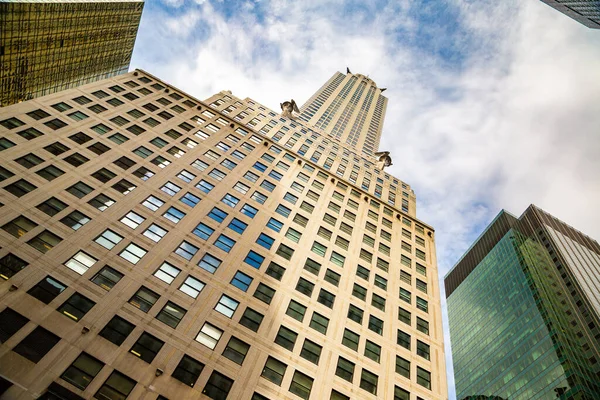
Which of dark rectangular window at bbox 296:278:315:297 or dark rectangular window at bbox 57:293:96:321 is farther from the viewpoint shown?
dark rectangular window at bbox 296:278:315:297

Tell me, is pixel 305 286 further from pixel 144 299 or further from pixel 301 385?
pixel 144 299

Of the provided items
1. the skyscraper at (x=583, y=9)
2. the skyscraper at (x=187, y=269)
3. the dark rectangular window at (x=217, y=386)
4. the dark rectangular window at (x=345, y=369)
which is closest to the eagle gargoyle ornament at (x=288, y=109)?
the skyscraper at (x=187, y=269)

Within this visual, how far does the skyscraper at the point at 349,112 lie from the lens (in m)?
99.9

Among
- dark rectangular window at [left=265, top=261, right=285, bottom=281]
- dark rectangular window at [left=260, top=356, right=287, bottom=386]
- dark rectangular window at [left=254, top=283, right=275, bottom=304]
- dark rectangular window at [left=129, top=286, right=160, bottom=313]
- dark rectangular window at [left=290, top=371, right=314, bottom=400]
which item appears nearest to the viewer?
dark rectangular window at [left=129, top=286, right=160, bottom=313]

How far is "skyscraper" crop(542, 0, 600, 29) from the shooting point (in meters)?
97.1

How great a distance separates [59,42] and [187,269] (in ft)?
226

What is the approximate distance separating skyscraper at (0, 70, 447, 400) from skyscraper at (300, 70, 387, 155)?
43.3 meters

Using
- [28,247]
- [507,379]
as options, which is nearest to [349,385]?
[28,247]

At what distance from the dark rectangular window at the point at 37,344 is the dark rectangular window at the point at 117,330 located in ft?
8.66

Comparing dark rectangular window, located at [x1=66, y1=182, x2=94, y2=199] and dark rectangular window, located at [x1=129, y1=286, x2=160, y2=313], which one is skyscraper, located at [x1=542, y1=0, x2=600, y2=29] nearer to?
dark rectangular window, located at [x1=66, y1=182, x2=94, y2=199]

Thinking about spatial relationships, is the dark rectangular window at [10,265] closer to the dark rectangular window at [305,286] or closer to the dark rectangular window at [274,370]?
the dark rectangular window at [274,370]

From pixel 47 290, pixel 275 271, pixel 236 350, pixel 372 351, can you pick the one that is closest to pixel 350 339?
pixel 372 351

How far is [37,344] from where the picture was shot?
72.3 ft

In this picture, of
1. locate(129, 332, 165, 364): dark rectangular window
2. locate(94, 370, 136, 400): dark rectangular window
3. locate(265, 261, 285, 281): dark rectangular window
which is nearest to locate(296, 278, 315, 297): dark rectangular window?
locate(265, 261, 285, 281): dark rectangular window
